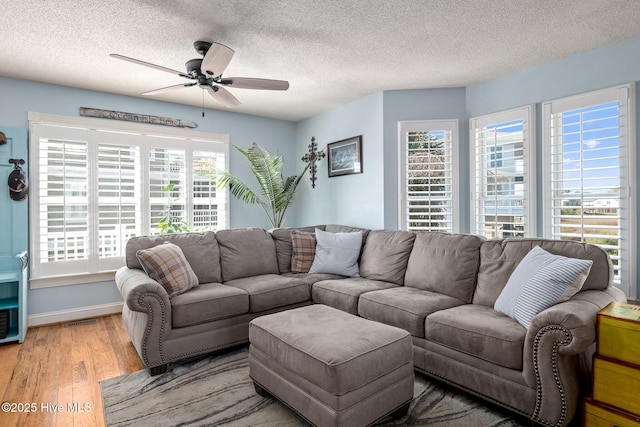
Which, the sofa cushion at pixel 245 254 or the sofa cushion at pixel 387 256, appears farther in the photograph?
the sofa cushion at pixel 245 254

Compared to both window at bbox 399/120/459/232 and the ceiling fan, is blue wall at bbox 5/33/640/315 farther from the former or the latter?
the ceiling fan

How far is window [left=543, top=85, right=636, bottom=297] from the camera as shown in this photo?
9.30ft

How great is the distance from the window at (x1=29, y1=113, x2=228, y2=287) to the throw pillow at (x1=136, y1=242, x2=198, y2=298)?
148 centimetres

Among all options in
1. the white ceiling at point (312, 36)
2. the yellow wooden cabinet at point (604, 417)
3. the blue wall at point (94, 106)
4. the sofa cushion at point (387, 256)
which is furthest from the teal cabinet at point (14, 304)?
the yellow wooden cabinet at point (604, 417)

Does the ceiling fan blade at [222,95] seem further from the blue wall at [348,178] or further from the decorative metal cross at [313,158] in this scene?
the decorative metal cross at [313,158]

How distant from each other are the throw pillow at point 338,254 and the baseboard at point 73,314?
237 cm

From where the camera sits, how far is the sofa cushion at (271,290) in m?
3.04

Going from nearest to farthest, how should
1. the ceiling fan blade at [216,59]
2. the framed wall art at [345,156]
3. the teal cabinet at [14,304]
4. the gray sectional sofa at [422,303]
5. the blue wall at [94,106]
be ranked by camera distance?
the gray sectional sofa at [422,303]
the ceiling fan blade at [216,59]
the teal cabinet at [14,304]
the blue wall at [94,106]
the framed wall art at [345,156]

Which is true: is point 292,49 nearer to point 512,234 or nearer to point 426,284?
point 426,284

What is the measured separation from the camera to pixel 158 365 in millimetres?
2535

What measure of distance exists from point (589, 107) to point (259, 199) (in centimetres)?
382

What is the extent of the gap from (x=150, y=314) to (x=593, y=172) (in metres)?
3.69

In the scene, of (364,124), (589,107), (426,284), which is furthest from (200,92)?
(589,107)

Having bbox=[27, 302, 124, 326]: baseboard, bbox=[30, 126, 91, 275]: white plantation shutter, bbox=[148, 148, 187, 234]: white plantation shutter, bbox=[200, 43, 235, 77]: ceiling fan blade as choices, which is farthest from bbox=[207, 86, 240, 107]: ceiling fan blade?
bbox=[27, 302, 124, 326]: baseboard
